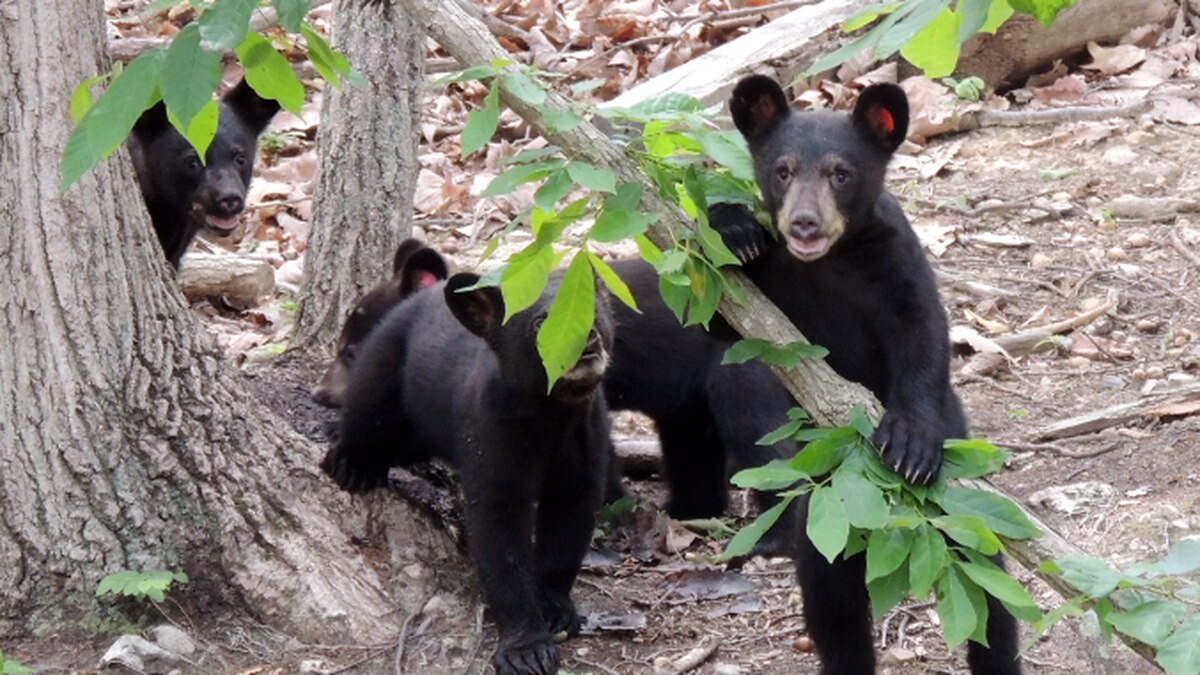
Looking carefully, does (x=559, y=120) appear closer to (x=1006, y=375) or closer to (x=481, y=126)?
(x=481, y=126)

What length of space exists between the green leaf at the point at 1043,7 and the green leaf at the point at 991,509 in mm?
1278

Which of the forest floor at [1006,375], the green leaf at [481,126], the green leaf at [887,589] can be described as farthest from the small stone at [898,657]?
the green leaf at [481,126]

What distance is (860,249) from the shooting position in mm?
4684

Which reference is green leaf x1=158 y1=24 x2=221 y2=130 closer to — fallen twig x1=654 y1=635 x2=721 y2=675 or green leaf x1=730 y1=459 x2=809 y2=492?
green leaf x1=730 y1=459 x2=809 y2=492

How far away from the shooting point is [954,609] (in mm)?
3525

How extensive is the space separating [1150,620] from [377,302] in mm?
4489

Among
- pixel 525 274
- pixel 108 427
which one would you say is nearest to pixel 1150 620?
pixel 525 274

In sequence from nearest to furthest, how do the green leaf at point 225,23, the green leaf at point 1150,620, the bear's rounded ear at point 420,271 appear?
the green leaf at point 225,23 < the green leaf at point 1150,620 < the bear's rounded ear at point 420,271

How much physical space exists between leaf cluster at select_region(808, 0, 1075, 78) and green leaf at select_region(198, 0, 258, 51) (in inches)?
45.3

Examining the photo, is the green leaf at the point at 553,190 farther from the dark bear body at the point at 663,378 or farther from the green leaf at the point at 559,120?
the dark bear body at the point at 663,378

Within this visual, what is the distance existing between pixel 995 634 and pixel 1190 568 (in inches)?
61.0

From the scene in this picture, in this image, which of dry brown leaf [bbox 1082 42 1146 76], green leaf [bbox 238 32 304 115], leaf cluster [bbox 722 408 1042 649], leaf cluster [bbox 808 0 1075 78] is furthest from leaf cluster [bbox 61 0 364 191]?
dry brown leaf [bbox 1082 42 1146 76]

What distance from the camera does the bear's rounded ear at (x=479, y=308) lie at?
17.3 ft

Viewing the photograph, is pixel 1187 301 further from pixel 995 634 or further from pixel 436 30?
pixel 436 30
